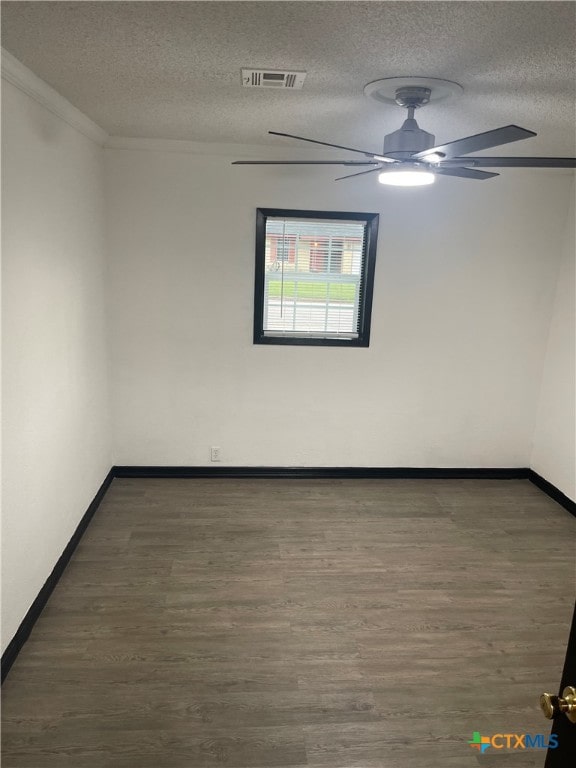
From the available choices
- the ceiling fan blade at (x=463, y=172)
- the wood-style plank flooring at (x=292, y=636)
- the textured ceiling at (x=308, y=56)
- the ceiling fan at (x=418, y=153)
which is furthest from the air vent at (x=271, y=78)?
the wood-style plank flooring at (x=292, y=636)

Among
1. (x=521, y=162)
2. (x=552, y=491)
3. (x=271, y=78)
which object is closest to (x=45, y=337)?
(x=271, y=78)

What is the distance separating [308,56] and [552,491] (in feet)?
12.3

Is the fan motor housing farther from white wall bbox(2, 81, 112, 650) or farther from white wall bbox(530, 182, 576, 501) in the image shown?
white wall bbox(530, 182, 576, 501)

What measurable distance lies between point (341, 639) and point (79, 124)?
125 inches

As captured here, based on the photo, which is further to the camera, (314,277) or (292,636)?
(314,277)

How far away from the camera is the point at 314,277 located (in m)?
4.18

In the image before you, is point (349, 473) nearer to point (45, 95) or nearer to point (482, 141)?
point (482, 141)

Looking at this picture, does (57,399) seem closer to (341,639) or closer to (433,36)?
(341,639)

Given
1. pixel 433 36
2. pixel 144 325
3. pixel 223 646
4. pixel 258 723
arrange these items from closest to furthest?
1. pixel 433 36
2. pixel 258 723
3. pixel 223 646
4. pixel 144 325

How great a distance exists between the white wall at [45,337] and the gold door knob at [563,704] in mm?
2116

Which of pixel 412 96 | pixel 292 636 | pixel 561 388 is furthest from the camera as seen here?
pixel 561 388

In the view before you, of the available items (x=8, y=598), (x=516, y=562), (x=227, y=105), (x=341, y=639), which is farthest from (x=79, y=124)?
(x=516, y=562)

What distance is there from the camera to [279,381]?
434 cm

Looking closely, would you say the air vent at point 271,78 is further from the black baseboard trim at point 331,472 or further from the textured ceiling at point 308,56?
the black baseboard trim at point 331,472
